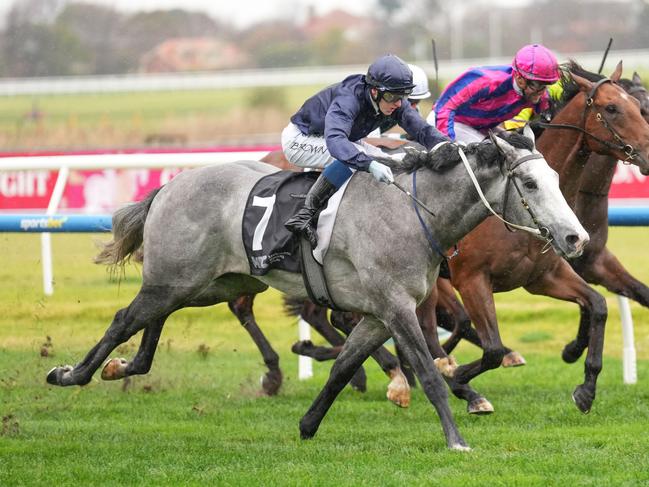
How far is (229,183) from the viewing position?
238 inches

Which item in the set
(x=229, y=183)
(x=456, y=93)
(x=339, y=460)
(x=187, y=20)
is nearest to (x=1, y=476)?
(x=339, y=460)

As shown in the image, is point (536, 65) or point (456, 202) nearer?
point (456, 202)

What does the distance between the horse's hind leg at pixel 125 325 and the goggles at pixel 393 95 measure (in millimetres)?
1474

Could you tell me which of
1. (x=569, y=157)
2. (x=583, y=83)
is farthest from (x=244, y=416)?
(x=583, y=83)

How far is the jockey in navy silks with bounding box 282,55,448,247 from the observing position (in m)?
5.34

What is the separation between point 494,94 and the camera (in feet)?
21.5

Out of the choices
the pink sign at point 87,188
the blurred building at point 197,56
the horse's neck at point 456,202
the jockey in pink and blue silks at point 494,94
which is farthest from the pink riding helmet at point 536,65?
the blurred building at point 197,56

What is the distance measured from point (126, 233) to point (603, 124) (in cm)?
264

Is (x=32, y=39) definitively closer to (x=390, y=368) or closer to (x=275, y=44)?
(x=275, y=44)

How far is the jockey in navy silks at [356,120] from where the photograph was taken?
17.5ft

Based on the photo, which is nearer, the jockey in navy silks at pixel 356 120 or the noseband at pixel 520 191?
the noseband at pixel 520 191

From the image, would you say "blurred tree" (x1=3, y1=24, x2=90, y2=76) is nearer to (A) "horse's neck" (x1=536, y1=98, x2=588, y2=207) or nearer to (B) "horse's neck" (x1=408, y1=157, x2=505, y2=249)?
(A) "horse's neck" (x1=536, y1=98, x2=588, y2=207)

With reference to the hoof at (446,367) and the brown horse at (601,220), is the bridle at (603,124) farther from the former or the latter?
the hoof at (446,367)

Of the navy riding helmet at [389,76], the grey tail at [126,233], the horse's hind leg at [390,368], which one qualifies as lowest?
the horse's hind leg at [390,368]
